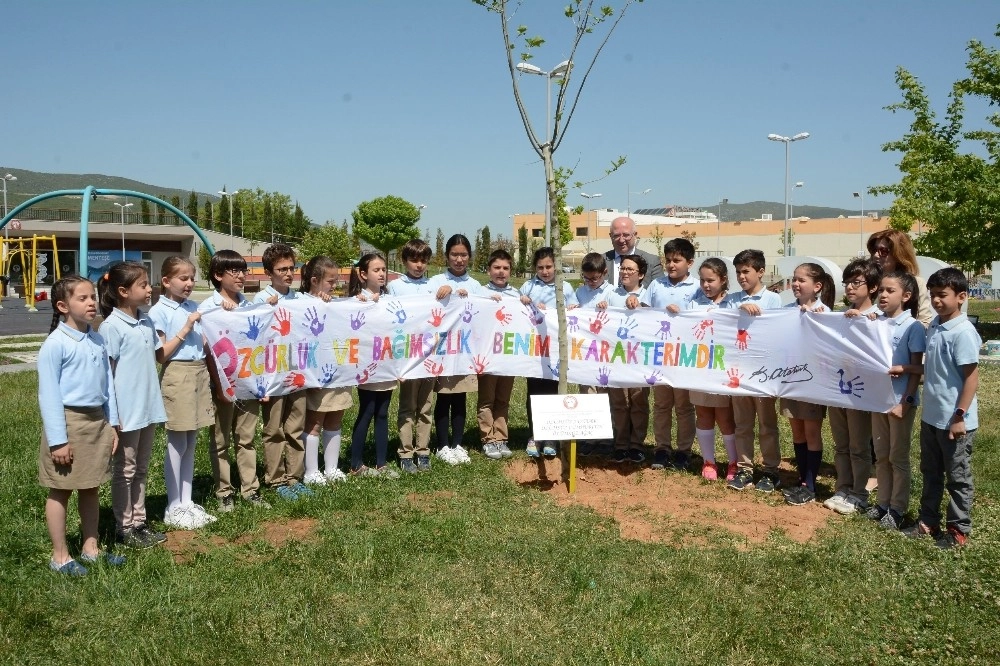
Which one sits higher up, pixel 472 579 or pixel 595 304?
pixel 595 304

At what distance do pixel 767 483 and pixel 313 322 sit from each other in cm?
405

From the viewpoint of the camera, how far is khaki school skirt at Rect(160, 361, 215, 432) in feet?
18.6

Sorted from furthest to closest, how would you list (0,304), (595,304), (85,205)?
(0,304)
(85,205)
(595,304)

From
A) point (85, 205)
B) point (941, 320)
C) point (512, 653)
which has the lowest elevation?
point (512, 653)

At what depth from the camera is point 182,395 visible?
5.69 metres

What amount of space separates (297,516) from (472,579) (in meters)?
1.86

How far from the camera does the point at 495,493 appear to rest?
21.4 feet

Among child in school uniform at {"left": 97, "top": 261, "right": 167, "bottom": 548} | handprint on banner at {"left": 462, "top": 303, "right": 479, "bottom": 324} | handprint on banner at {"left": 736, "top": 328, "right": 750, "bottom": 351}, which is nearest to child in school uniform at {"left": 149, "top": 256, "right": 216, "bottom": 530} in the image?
child in school uniform at {"left": 97, "top": 261, "right": 167, "bottom": 548}

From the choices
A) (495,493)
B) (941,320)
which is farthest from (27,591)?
(941,320)

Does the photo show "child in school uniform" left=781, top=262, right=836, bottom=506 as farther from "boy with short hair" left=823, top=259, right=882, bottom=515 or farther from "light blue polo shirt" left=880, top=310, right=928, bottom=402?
"light blue polo shirt" left=880, top=310, right=928, bottom=402

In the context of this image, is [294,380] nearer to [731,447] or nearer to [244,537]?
[244,537]

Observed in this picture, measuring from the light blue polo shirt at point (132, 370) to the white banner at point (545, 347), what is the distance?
0.77 m

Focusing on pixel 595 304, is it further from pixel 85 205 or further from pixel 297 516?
pixel 85 205

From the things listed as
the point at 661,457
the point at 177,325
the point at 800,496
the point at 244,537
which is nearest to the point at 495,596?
the point at 244,537
